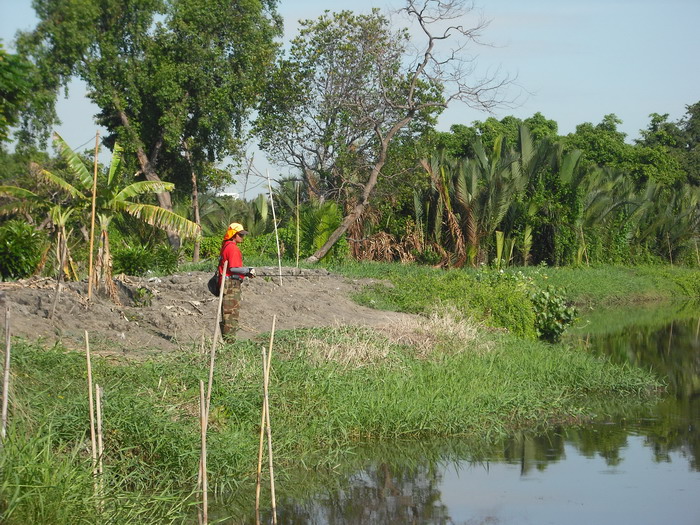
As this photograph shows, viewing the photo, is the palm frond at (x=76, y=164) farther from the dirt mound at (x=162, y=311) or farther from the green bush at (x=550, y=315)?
the green bush at (x=550, y=315)

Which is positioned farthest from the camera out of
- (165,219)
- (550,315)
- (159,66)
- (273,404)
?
(159,66)

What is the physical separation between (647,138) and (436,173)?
65.8 feet

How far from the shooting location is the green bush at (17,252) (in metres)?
14.3

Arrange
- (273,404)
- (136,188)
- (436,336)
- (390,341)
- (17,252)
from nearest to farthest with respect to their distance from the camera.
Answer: (273,404)
(390,341)
(436,336)
(136,188)
(17,252)

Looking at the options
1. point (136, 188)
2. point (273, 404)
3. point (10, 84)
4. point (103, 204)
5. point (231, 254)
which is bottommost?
point (273, 404)

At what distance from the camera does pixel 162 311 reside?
11.8m

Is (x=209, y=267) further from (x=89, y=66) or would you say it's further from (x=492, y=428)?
(x=492, y=428)

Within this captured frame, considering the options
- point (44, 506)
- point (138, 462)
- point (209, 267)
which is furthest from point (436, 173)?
point (44, 506)

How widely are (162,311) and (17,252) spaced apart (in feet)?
12.9

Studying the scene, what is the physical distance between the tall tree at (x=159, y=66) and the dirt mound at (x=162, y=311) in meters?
7.87

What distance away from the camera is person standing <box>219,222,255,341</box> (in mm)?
10141

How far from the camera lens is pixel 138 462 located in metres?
6.75

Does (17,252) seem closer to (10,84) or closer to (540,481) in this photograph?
(10,84)

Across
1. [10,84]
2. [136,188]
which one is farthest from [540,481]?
[136,188]
